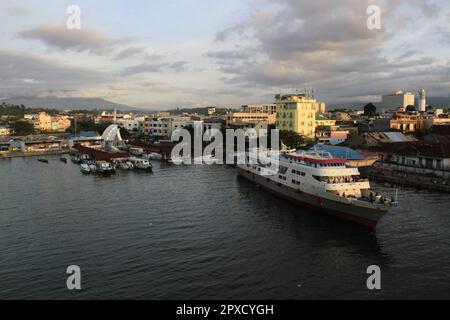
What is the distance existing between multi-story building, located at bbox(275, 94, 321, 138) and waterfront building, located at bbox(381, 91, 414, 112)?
233 ft

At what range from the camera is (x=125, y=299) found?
15.9 metres

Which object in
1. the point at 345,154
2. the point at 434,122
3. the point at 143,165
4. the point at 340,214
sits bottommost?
the point at 340,214

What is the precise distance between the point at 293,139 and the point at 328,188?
134 ft

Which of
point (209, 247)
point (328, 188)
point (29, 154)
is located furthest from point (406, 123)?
point (29, 154)

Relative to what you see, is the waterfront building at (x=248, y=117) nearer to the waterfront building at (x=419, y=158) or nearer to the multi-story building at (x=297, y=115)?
the multi-story building at (x=297, y=115)

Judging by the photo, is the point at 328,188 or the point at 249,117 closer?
the point at 328,188

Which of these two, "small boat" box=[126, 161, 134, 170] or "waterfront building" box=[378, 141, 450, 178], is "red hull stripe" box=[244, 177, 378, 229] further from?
"small boat" box=[126, 161, 134, 170]

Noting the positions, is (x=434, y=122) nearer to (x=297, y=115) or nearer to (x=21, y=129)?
(x=297, y=115)

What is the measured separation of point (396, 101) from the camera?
144 meters

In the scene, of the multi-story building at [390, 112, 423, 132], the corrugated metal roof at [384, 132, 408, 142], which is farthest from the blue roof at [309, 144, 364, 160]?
the multi-story building at [390, 112, 423, 132]

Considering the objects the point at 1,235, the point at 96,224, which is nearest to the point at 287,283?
the point at 96,224

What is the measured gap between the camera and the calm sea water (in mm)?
17062

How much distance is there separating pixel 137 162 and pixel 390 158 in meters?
32.9
